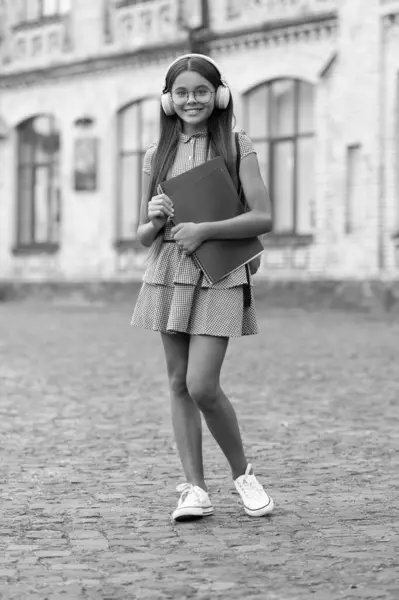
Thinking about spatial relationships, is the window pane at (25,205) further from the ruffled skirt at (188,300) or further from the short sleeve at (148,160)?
the ruffled skirt at (188,300)

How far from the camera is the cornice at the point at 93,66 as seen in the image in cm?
2794

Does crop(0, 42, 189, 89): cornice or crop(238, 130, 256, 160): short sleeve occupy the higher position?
crop(0, 42, 189, 89): cornice

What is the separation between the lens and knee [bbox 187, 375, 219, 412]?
5852 mm

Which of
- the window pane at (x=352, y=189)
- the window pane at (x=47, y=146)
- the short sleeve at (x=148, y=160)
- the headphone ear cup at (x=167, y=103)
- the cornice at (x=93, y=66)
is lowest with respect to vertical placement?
the short sleeve at (x=148, y=160)

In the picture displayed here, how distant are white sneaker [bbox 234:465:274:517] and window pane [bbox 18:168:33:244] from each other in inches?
998

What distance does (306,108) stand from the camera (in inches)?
998

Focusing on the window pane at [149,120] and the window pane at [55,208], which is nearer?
the window pane at [149,120]

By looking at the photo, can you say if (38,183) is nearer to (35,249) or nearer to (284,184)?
(35,249)

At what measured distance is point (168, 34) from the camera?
2788 centimetres

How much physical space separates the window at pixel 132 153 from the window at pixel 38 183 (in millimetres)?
1847

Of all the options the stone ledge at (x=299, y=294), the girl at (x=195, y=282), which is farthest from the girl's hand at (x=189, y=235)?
the stone ledge at (x=299, y=294)

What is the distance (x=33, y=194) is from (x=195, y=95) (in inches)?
1006

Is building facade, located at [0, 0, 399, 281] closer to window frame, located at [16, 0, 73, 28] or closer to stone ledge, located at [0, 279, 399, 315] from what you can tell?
window frame, located at [16, 0, 73, 28]

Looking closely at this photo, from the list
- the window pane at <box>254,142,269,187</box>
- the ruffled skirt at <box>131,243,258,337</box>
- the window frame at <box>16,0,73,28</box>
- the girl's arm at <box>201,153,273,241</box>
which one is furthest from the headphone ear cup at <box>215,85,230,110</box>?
the window frame at <box>16,0,73,28</box>
